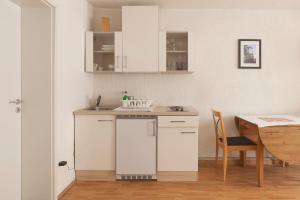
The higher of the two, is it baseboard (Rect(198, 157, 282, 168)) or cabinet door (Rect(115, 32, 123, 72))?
cabinet door (Rect(115, 32, 123, 72))

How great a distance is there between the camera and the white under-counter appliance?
3.29m

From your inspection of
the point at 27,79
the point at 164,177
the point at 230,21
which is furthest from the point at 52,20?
the point at 230,21

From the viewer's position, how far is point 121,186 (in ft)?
10.5

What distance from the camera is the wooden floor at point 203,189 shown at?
2.92 meters

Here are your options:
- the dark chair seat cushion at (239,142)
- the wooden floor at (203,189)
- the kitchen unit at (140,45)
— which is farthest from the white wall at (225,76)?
the wooden floor at (203,189)

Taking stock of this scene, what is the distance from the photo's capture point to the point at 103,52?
3881mm

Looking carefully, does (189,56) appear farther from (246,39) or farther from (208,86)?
(246,39)

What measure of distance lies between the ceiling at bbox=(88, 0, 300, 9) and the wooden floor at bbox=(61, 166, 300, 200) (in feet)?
7.69

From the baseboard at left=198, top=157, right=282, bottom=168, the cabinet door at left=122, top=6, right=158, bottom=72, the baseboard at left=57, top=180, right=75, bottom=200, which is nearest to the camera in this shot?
the baseboard at left=57, top=180, right=75, bottom=200

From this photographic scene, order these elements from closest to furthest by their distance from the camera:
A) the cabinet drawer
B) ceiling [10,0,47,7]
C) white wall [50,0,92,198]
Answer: ceiling [10,0,47,7]
white wall [50,0,92,198]
the cabinet drawer

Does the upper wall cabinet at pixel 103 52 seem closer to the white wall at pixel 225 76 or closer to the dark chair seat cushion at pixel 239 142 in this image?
the white wall at pixel 225 76

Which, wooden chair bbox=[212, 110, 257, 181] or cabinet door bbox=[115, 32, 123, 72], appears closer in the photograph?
wooden chair bbox=[212, 110, 257, 181]
